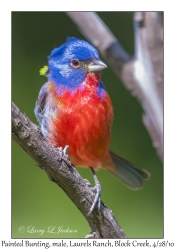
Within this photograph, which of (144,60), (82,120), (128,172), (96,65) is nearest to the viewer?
(82,120)

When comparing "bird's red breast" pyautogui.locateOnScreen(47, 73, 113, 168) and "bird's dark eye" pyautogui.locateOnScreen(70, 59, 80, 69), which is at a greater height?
"bird's dark eye" pyautogui.locateOnScreen(70, 59, 80, 69)

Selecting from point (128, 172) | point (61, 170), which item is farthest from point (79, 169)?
point (61, 170)

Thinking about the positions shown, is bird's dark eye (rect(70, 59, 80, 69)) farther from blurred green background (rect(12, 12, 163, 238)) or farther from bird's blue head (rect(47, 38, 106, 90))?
blurred green background (rect(12, 12, 163, 238))

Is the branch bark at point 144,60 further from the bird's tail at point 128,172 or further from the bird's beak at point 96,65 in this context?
the bird's tail at point 128,172

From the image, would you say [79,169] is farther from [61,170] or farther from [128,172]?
[61,170]

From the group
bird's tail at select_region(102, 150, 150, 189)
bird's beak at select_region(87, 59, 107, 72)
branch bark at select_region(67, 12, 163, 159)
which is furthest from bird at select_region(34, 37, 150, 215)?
bird's tail at select_region(102, 150, 150, 189)

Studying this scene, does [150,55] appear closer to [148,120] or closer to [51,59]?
[148,120]
